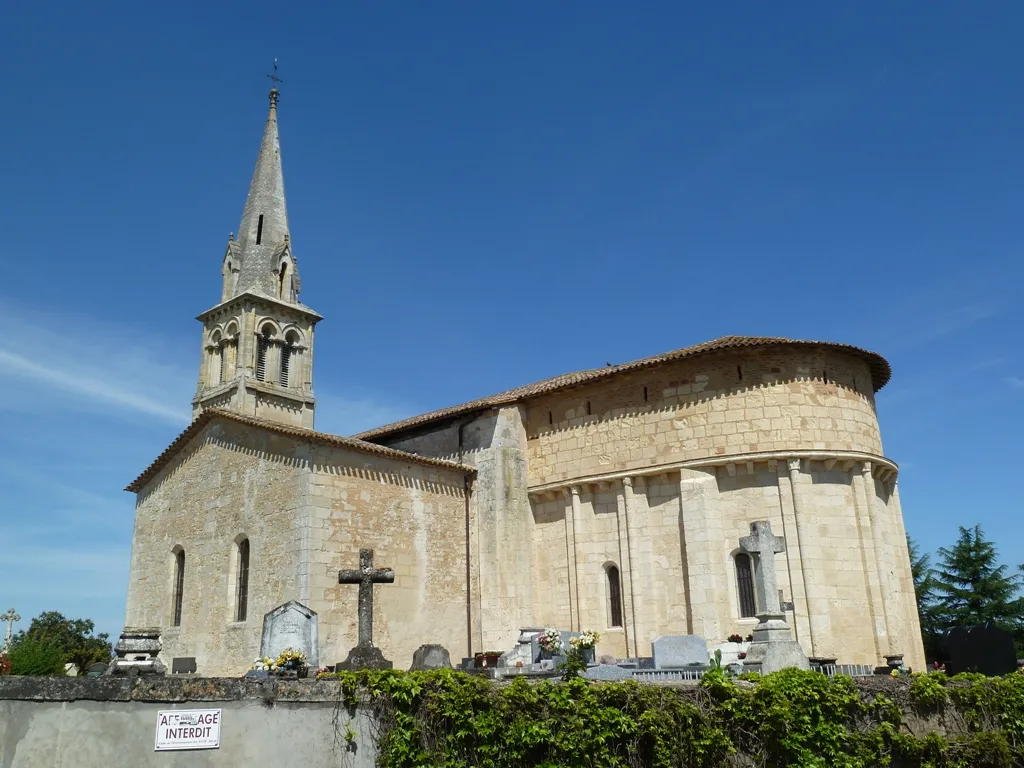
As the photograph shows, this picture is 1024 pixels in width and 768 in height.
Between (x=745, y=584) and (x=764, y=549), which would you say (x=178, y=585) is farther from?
(x=764, y=549)

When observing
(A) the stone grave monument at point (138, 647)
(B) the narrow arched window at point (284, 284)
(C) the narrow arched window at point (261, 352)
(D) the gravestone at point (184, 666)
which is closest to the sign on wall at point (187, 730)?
(A) the stone grave monument at point (138, 647)

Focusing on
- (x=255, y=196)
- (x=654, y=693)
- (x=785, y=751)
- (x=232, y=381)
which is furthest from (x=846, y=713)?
(x=255, y=196)

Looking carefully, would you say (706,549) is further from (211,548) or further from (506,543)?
(211,548)

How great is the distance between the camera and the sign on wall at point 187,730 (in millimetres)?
7887

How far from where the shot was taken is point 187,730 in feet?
26.0

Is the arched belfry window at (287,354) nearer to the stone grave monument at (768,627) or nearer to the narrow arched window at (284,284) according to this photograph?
the narrow arched window at (284,284)

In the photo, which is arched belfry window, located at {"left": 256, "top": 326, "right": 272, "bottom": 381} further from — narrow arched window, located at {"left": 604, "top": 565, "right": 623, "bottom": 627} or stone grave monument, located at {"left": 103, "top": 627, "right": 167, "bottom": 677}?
stone grave monument, located at {"left": 103, "top": 627, "right": 167, "bottom": 677}

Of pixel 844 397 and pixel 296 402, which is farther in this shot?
pixel 296 402

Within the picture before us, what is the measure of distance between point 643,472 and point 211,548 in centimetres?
1147

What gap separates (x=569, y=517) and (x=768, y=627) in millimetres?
10542

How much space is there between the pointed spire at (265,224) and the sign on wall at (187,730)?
29412 millimetres

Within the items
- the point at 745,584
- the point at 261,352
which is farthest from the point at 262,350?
the point at 745,584

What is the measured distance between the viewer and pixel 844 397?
2097cm

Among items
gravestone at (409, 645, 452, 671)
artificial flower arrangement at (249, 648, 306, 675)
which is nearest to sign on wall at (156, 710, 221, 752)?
artificial flower arrangement at (249, 648, 306, 675)
